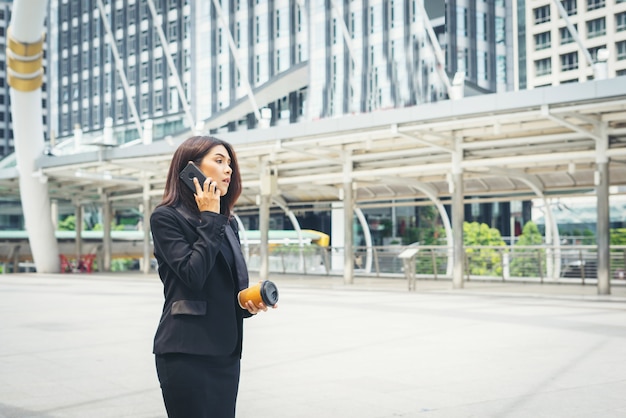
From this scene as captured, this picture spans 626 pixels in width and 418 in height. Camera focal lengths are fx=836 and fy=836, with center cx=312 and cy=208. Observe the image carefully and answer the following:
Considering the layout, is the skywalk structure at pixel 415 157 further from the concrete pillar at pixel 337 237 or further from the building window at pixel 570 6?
the building window at pixel 570 6

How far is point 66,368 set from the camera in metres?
7.70

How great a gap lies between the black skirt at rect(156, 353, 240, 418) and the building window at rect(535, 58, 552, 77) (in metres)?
75.5

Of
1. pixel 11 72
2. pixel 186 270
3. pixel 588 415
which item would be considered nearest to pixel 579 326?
pixel 588 415

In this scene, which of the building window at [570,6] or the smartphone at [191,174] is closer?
the smartphone at [191,174]

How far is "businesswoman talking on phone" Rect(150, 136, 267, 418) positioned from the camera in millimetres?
2869

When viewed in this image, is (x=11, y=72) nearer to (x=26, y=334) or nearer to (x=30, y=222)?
(x=30, y=222)

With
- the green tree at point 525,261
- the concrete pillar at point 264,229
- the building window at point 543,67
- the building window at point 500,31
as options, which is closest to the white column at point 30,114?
the concrete pillar at point 264,229

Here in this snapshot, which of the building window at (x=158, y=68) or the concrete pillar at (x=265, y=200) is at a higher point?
the building window at (x=158, y=68)

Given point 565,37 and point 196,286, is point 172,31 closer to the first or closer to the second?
point 565,37

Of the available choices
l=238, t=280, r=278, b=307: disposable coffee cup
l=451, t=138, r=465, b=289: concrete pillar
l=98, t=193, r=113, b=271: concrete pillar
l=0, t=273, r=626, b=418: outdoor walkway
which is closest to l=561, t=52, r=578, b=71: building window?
l=98, t=193, r=113, b=271: concrete pillar

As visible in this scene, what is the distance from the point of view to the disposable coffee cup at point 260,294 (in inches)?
111

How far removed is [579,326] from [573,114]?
20.2 ft

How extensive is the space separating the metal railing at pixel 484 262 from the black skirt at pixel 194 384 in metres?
17.9

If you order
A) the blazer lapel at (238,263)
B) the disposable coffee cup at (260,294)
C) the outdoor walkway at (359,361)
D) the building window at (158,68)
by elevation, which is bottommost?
the outdoor walkway at (359,361)
